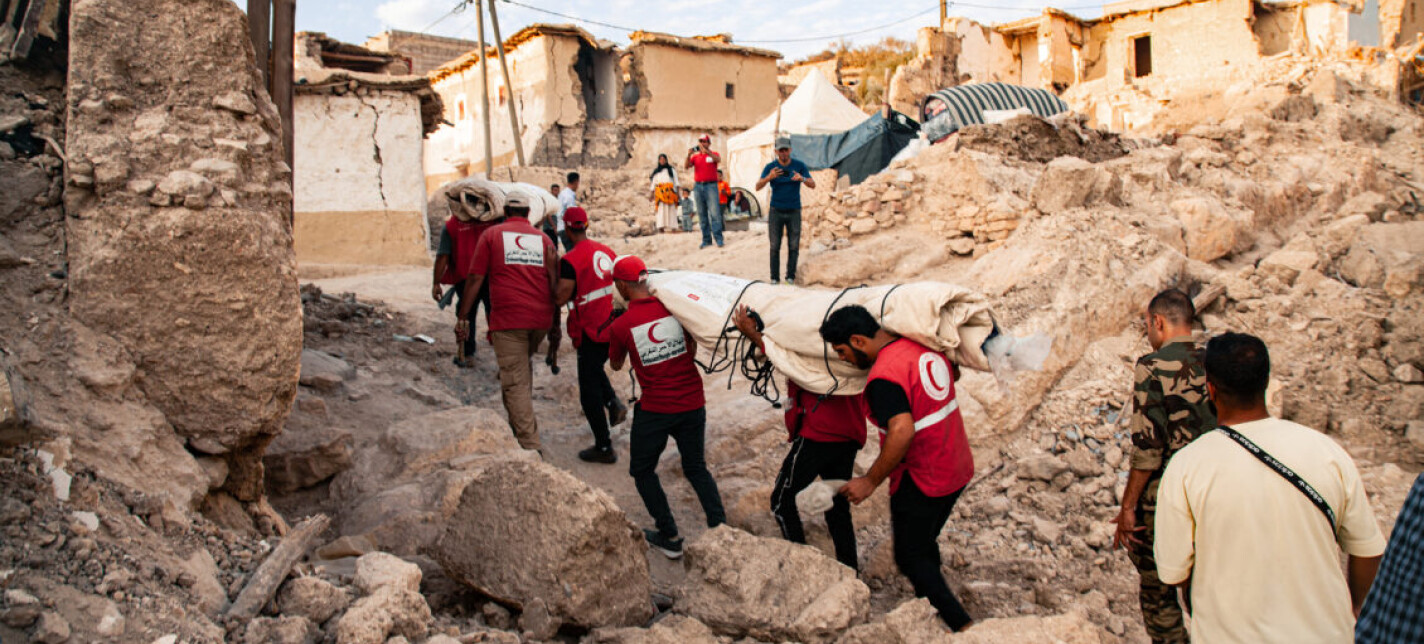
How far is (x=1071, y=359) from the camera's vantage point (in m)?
5.92

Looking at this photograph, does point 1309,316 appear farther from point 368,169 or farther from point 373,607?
→ point 368,169

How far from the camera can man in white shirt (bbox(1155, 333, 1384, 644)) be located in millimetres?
2133

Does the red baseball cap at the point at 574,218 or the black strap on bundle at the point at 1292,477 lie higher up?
the red baseball cap at the point at 574,218

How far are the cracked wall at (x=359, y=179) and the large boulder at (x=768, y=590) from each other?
990 centimetres

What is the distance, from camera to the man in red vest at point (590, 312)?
516 cm

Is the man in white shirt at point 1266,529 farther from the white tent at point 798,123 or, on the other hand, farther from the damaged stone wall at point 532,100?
the damaged stone wall at point 532,100

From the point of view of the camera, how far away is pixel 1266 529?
7.05 feet

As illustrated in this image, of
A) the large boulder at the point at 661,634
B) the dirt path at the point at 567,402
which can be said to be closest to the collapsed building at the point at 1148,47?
the dirt path at the point at 567,402

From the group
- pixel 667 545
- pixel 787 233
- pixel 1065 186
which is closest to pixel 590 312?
pixel 667 545

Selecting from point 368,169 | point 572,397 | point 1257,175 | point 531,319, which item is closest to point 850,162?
point 1257,175

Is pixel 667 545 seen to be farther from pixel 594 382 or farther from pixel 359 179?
pixel 359 179

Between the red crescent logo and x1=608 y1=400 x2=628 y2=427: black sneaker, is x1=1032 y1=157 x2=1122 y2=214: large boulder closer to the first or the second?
x1=608 y1=400 x2=628 y2=427: black sneaker

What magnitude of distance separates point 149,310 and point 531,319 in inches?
91.6

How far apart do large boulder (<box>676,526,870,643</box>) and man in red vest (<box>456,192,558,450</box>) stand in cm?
205
